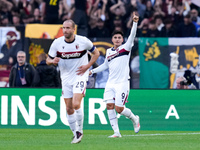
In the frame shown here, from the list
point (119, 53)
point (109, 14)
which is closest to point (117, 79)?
point (119, 53)

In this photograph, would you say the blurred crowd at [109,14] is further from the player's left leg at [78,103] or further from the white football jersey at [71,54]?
the player's left leg at [78,103]

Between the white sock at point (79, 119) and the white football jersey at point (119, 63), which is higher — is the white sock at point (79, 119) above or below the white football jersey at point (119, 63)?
below

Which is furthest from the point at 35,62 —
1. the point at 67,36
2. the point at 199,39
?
the point at 67,36

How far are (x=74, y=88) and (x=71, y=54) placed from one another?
0.62 metres

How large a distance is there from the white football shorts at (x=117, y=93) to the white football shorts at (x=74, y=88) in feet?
5.41

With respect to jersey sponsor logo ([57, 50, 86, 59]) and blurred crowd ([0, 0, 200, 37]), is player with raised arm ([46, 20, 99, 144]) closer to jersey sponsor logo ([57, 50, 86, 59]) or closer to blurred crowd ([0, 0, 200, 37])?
jersey sponsor logo ([57, 50, 86, 59])

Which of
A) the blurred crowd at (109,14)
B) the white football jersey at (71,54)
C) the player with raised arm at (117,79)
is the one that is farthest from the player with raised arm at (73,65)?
the blurred crowd at (109,14)

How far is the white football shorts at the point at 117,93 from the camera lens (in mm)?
12641

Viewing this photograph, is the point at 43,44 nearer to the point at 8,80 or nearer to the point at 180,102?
the point at 8,80

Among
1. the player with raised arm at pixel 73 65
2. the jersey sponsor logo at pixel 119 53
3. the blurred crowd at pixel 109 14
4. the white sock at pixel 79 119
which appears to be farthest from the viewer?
the blurred crowd at pixel 109 14

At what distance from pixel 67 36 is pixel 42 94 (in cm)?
533

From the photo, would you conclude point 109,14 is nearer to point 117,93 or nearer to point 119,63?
point 119,63

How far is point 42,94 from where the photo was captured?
52.4 feet

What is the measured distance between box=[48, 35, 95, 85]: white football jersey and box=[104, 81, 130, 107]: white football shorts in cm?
165
